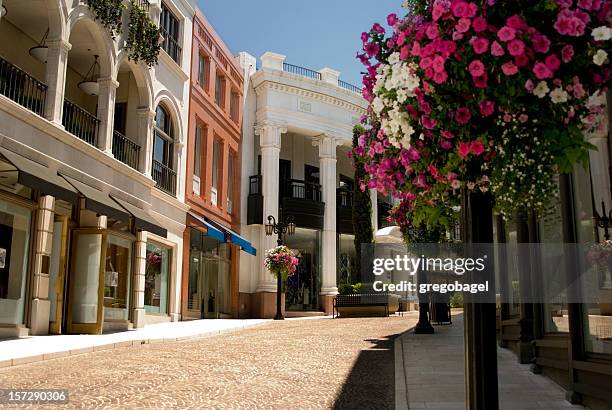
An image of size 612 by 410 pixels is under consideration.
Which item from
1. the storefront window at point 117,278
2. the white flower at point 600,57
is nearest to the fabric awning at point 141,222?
the storefront window at point 117,278

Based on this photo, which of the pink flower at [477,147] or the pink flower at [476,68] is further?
the pink flower at [477,147]

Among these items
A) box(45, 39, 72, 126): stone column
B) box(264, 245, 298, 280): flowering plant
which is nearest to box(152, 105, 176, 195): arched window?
box(264, 245, 298, 280): flowering plant

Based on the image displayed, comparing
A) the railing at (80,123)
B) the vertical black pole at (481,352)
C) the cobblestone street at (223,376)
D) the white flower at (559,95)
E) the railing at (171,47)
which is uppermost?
the railing at (171,47)

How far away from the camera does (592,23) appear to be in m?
2.24

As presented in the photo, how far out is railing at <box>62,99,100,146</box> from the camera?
13.9m

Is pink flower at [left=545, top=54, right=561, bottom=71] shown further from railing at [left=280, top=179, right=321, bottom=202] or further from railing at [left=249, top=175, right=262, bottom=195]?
railing at [left=280, top=179, right=321, bottom=202]

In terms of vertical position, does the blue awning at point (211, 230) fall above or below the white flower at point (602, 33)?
above

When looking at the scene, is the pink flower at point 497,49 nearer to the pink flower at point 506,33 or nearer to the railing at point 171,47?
the pink flower at point 506,33

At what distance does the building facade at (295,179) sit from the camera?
2538 centimetres

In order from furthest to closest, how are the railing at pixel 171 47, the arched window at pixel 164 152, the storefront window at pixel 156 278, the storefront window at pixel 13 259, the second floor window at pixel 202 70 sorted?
the second floor window at pixel 202 70, the railing at pixel 171 47, the arched window at pixel 164 152, the storefront window at pixel 156 278, the storefront window at pixel 13 259

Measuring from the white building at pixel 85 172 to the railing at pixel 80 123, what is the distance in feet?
0.12

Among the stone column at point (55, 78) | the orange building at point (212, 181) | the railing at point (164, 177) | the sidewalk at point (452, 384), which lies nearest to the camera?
the sidewalk at point (452, 384)

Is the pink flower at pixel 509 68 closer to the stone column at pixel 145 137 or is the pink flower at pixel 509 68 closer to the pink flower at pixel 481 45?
the pink flower at pixel 481 45

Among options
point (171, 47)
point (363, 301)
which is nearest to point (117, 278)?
point (171, 47)
